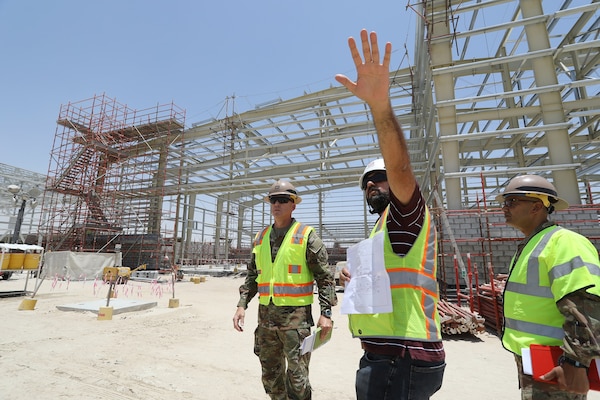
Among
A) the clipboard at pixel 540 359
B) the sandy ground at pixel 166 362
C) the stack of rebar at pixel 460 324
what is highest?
the clipboard at pixel 540 359

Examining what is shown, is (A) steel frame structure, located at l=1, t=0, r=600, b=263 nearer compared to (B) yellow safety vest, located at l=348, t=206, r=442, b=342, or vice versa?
(B) yellow safety vest, located at l=348, t=206, r=442, b=342

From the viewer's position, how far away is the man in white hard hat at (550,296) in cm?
152

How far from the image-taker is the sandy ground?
366 cm

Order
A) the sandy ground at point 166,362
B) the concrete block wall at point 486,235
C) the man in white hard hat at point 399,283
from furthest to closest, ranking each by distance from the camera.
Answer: the concrete block wall at point 486,235, the sandy ground at point 166,362, the man in white hard hat at point 399,283

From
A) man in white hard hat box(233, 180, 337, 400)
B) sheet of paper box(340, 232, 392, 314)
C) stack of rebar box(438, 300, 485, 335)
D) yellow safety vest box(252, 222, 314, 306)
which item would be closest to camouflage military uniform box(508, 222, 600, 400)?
sheet of paper box(340, 232, 392, 314)

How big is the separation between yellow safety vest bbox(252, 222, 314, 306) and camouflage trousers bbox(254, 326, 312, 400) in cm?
26

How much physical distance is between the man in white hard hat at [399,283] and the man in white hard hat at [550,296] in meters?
0.62

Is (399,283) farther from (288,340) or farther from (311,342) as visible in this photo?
(288,340)

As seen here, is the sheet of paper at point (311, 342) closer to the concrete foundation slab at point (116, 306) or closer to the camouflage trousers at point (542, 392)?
the camouflage trousers at point (542, 392)

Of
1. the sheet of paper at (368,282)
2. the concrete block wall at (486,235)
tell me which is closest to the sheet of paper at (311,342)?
the sheet of paper at (368,282)

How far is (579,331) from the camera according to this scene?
4.98 ft

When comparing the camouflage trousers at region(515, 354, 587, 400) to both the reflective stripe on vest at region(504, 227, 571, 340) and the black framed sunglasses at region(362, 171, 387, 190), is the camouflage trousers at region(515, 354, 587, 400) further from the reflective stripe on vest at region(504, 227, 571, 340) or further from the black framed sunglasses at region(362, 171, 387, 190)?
the black framed sunglasses at region(362, 171, 387, 190)

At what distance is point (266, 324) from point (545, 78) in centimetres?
1370

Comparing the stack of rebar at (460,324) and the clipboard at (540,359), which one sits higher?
the clipboard at (540,359)
